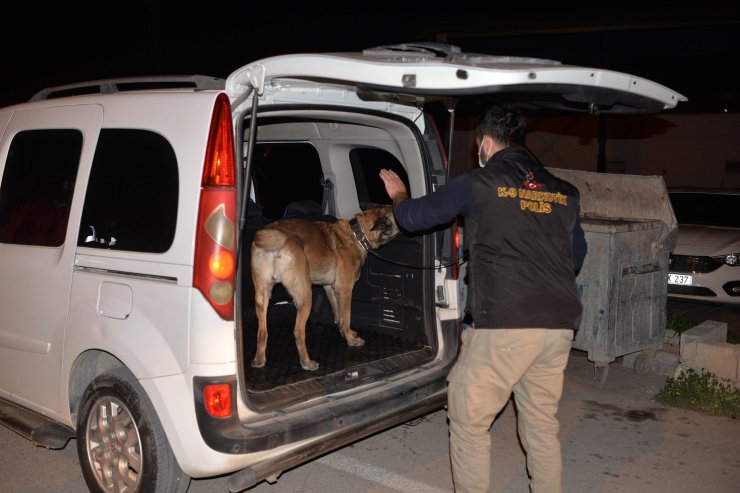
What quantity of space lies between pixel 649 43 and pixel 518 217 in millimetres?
15993

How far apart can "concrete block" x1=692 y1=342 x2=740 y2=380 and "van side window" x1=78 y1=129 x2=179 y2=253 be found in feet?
Result: 15.7

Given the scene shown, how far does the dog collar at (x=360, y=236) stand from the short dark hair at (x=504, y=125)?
71.7 inches

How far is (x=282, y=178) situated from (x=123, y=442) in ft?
10.4

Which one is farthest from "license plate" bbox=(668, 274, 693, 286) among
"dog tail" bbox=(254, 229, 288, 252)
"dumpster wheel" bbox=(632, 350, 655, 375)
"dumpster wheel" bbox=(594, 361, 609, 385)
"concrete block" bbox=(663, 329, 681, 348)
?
"dog tail" bbox=(254, 229, 288, 252)

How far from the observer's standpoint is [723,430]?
539 cm

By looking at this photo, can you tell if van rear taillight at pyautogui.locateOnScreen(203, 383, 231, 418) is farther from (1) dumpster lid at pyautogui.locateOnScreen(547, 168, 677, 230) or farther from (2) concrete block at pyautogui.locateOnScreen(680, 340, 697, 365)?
(1) dumpster lid at pyautogui.locateOnScreen(547, 168, 677, 230)

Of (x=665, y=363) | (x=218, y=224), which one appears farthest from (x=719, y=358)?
(x=218, y=224)

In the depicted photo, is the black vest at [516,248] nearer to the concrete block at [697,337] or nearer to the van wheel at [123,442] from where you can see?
the van wheel at [123,442]

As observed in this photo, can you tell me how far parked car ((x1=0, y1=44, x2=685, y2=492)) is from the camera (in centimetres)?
327

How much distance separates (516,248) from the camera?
11.2 ft

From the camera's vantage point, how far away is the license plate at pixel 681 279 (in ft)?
29.3

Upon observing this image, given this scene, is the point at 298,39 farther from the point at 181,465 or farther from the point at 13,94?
the point at 181,465

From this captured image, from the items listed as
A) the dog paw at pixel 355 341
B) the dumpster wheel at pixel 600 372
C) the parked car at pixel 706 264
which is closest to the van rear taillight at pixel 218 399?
the dog paw at pixel 355 341

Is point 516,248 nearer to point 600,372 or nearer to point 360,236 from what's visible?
point 360,236
